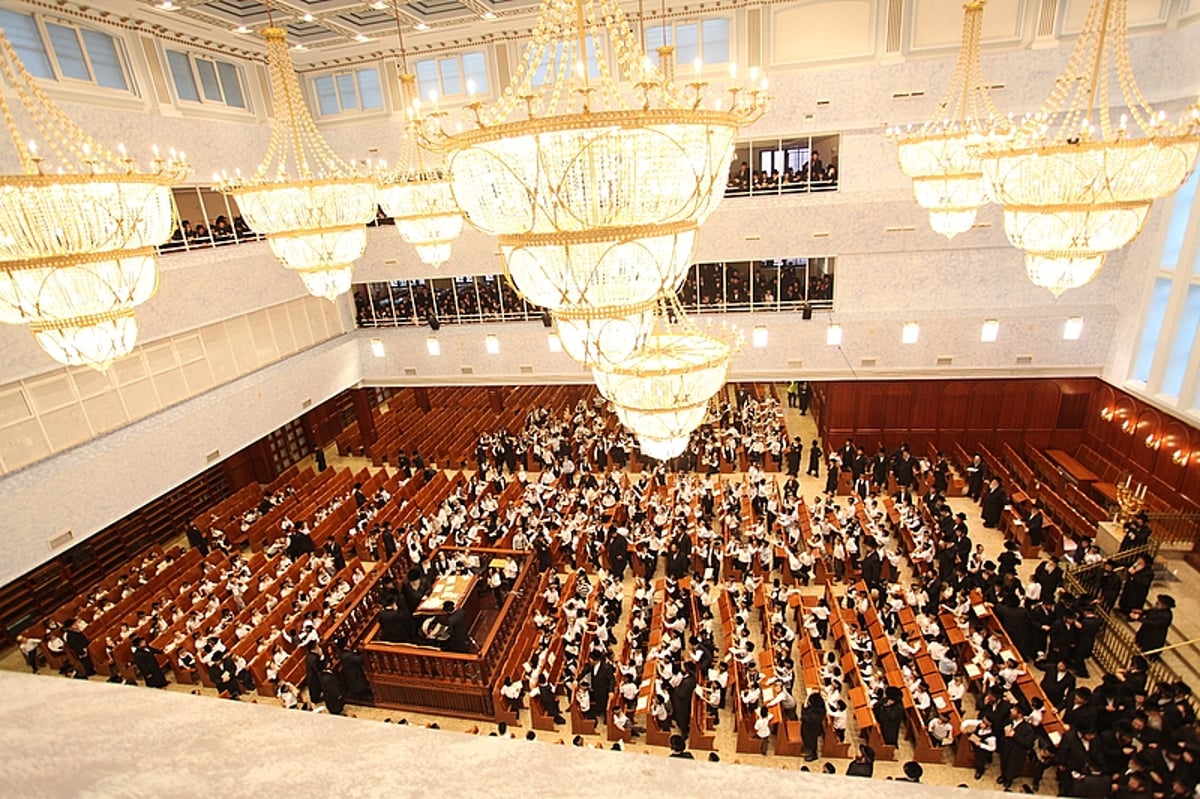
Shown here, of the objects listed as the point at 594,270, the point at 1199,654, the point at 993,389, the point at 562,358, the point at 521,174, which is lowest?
the point at 1199,654

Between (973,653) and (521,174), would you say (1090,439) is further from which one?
(521,174)

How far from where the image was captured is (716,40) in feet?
42.9

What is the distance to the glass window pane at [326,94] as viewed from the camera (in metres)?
15.3

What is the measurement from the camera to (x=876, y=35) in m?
12.6

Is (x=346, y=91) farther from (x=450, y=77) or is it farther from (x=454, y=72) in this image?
(x=454, y=72)

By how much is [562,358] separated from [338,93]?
8.47 metres

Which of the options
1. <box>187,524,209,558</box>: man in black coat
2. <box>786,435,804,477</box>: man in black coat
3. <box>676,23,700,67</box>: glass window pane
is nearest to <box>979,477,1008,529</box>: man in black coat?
<box>786,435,804,477</box>: man in black coat

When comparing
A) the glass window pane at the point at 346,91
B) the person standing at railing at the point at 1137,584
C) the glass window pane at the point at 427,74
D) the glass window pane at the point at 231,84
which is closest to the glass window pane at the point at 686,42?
the glass window pane at the point at 427,74

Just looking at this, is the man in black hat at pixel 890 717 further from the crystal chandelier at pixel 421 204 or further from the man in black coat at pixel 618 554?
the crystal chandelier at pixel 421 204

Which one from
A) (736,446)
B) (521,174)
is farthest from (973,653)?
(521,174)

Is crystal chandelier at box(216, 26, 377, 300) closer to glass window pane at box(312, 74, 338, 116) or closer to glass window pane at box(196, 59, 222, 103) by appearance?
glass window pane at box(196, 59, 222, 103)

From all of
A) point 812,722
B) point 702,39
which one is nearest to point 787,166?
point 702,39

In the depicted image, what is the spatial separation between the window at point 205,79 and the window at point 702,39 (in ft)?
30.9

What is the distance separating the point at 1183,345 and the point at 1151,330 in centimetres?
93
